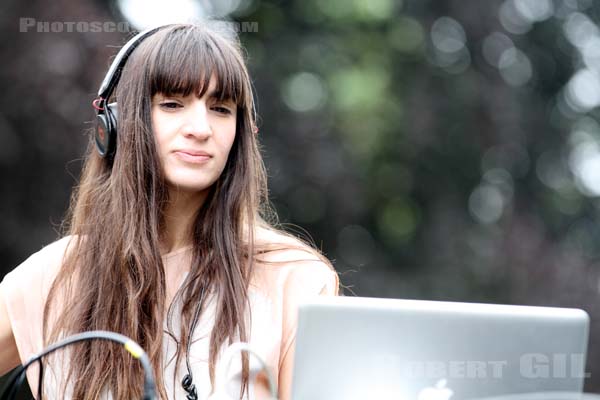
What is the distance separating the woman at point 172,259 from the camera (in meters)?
1.85

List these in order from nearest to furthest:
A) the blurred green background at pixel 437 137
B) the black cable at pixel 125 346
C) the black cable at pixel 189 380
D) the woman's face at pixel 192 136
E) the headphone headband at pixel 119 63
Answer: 1. the black cable at pixel 125 346
2. the black cable at pixel 189 380
3. the woman's face at pixel 192 136
4. the headphone headband at pixel 119 63
5. the blurred green background at pixel 437 137

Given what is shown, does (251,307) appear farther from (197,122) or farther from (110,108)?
(110,108)

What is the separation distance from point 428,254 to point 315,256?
18.7 feet

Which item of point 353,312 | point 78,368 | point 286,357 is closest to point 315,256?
point 286,357

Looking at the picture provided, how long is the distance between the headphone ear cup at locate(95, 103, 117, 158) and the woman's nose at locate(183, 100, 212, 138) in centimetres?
19

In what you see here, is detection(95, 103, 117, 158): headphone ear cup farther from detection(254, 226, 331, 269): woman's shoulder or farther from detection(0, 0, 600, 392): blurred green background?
detection(0, 0, 600, 392): blurred green background

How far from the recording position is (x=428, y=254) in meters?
7.63

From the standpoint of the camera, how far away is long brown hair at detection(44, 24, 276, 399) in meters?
1.85

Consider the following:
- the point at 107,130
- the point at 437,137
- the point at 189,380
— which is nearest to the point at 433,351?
the point at 189,380

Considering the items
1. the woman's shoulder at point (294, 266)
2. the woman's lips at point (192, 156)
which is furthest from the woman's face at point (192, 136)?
the woman's shoulder at point (294, 266)

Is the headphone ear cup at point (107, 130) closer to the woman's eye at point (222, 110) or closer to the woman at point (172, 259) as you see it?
the woman at point (172, 259)

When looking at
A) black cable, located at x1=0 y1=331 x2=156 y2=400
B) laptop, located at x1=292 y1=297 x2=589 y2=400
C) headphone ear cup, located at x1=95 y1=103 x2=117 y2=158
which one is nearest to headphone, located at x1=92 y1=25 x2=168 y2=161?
headphone ear cup, located at x1=95 y1=103 x2=117 y2=158

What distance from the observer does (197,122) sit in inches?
74.5

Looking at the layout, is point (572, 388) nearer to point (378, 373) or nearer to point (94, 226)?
point (378, 373)
